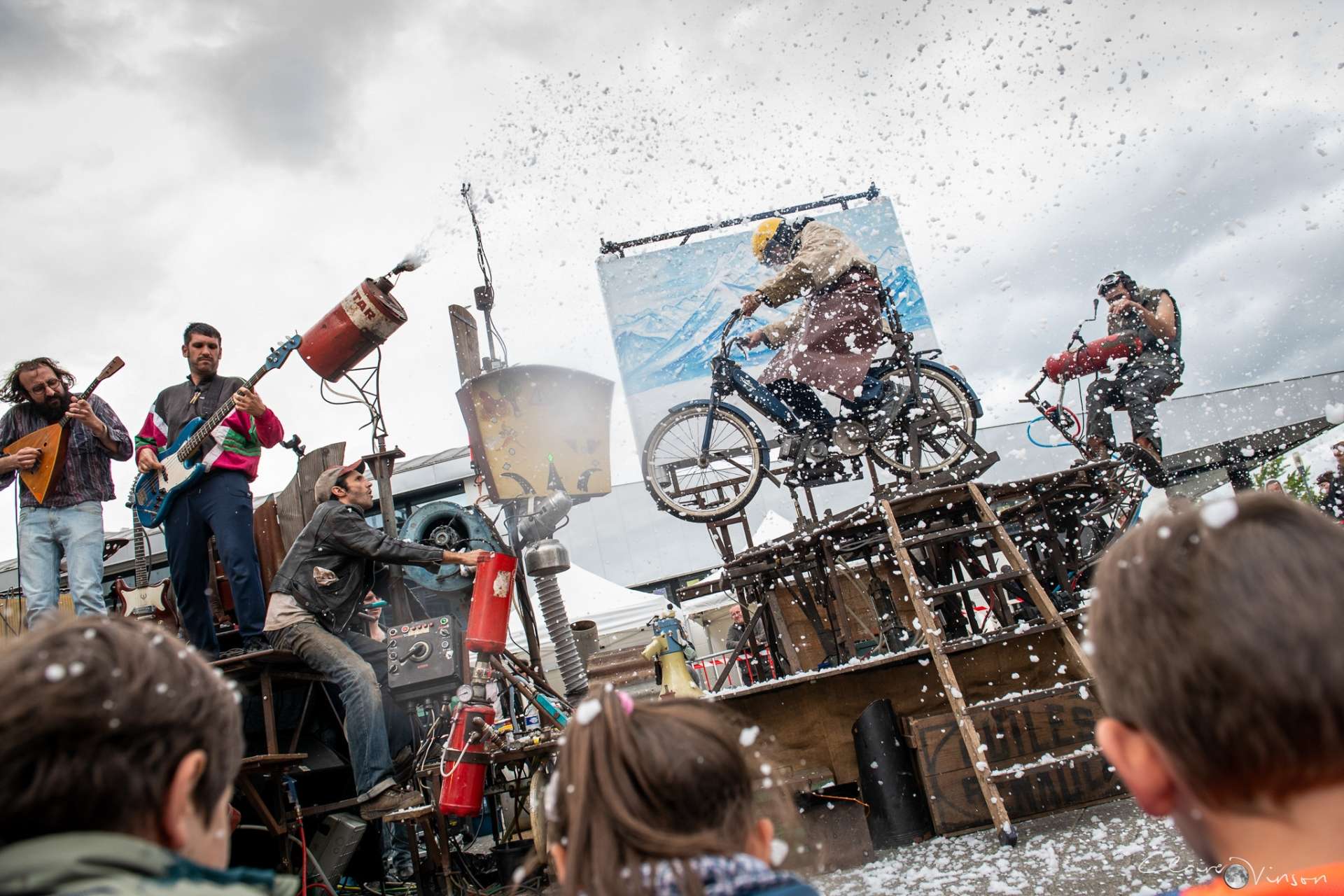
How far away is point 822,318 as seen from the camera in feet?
22.6

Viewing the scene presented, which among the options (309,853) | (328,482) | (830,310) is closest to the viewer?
(309,853)

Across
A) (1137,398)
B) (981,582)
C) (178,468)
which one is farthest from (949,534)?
(178,468)

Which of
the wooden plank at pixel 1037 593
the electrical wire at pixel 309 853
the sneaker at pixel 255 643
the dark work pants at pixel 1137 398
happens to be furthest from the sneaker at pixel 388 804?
the dark work pants at pixel 1137 398

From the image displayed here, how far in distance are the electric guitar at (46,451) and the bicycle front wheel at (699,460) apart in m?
4.00

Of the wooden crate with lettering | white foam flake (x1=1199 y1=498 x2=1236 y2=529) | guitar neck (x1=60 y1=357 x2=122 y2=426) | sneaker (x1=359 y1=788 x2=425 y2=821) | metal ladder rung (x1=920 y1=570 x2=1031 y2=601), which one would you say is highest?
guitar neck (x1=60 y1=357 x2=122 y2=426)

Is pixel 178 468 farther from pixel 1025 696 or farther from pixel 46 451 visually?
pixel 1025 696

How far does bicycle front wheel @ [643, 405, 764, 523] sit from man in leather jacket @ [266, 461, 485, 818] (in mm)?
2009

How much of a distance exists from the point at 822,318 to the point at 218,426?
4.46m

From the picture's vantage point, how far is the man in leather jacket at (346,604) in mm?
4984

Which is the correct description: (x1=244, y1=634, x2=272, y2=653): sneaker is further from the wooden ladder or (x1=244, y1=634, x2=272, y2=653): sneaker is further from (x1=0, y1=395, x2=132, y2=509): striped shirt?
the wooden ladder

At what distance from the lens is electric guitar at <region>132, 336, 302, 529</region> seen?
5.62 metres

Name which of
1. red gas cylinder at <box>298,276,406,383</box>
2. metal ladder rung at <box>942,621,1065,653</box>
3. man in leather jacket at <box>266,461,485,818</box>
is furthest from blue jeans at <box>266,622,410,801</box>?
metal ladder rung at <box>942,621,1065,653</box>

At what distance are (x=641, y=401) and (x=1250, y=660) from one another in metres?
10.3

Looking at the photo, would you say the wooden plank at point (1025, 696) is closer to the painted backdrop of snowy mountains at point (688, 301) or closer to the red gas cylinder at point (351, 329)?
the red gas cylinder at point (351, 329)
